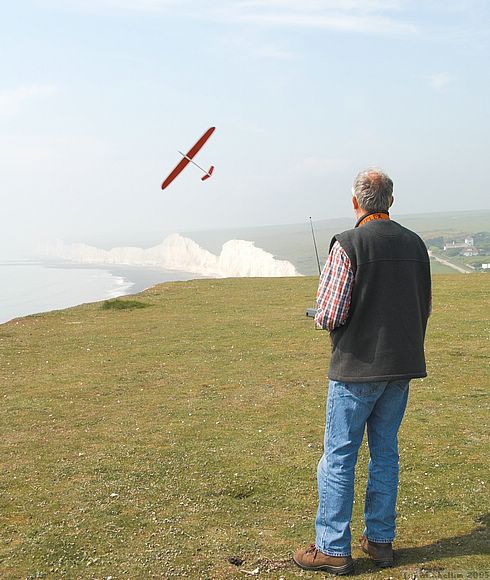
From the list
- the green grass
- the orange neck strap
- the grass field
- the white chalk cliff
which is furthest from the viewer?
the white chalk cliff

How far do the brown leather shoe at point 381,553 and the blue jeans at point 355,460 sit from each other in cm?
4

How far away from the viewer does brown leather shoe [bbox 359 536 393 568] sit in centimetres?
485

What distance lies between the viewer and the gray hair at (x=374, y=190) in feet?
15.9

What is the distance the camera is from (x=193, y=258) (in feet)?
367

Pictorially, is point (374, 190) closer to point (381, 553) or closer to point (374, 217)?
point (374, 217)

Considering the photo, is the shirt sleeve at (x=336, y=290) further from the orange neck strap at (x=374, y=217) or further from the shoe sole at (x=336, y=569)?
the shoe sole at (x=336, y=569)

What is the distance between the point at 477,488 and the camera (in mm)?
6266

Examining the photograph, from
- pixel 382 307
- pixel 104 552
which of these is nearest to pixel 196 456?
pixel 104 552

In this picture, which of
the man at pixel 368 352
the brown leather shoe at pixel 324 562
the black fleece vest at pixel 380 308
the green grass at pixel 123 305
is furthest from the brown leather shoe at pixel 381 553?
the green grass at pixel 123 305

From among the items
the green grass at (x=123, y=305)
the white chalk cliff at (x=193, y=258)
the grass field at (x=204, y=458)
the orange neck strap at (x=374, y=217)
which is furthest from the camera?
the white chalk cliff at (x=193, y=258)

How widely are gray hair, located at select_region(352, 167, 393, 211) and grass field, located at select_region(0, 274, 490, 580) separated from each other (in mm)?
2762

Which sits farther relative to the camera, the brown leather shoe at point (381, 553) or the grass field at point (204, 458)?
the grass field at point (204, 458)

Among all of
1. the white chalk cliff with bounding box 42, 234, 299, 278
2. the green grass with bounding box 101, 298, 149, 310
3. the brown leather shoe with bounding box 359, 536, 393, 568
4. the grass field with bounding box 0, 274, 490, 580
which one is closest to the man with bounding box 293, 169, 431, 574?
the brown leather shoe with bounding box 359, 536, 393, 568

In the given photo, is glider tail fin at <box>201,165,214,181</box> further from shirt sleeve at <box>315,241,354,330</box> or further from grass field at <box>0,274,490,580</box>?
shirt sleeve at <box>315,241,354,330</box>
